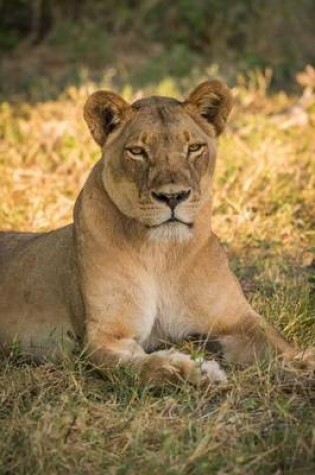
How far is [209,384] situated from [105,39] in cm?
730

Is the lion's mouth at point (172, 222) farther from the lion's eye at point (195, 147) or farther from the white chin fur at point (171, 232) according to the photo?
the lion's eye at point (195, 147)

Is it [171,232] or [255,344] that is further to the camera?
[255,344]

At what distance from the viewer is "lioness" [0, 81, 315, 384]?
3.75 metres

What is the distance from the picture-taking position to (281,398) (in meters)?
3.53

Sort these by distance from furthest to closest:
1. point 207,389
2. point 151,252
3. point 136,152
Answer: point 151,252 < point 136,152 < point 207,389

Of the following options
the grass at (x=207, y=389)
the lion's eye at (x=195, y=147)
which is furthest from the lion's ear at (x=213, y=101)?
the grass at (x=207, y=389)

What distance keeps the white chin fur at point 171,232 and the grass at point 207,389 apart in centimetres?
43

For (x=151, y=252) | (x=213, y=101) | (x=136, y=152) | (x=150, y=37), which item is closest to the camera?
(x=136, y=152)

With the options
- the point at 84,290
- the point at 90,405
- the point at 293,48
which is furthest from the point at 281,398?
the point at 293,48

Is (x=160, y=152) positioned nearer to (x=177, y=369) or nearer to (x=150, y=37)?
(x=177, y=369)

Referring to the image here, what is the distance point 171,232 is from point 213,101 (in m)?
0.60

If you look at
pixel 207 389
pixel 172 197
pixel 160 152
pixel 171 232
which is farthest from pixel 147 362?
pixel 160 152

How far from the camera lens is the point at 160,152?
3.73m

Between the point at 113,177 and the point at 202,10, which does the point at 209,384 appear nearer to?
the point at 113,177
